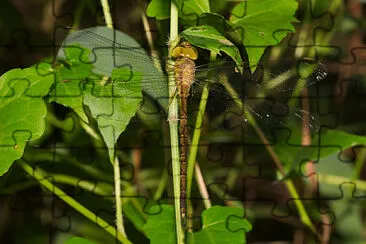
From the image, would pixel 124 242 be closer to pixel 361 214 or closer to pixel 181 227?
pixel 181 227

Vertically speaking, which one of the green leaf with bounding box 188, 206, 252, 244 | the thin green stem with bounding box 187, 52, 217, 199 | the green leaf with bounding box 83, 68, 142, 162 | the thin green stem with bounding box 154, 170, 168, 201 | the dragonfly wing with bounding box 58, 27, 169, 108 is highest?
the dragonfly wing with bounding box 58, 27, 169, 108

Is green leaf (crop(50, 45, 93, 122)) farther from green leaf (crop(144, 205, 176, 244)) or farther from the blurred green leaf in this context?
the blurred green leaf

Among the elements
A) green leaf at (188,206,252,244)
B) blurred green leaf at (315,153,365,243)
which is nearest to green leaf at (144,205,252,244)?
green leaf at (188,206,252,244)

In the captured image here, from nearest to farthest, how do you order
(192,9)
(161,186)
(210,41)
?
(210,41), (192,9), (161,186)

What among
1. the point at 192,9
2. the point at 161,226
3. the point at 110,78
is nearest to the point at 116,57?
the point at 110,78

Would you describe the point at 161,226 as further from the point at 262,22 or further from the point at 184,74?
the point at 262,22

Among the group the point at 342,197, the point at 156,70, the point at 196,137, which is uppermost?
the point at 156,70

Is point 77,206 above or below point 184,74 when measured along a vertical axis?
below

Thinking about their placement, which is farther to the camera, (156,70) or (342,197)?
(342,197)
